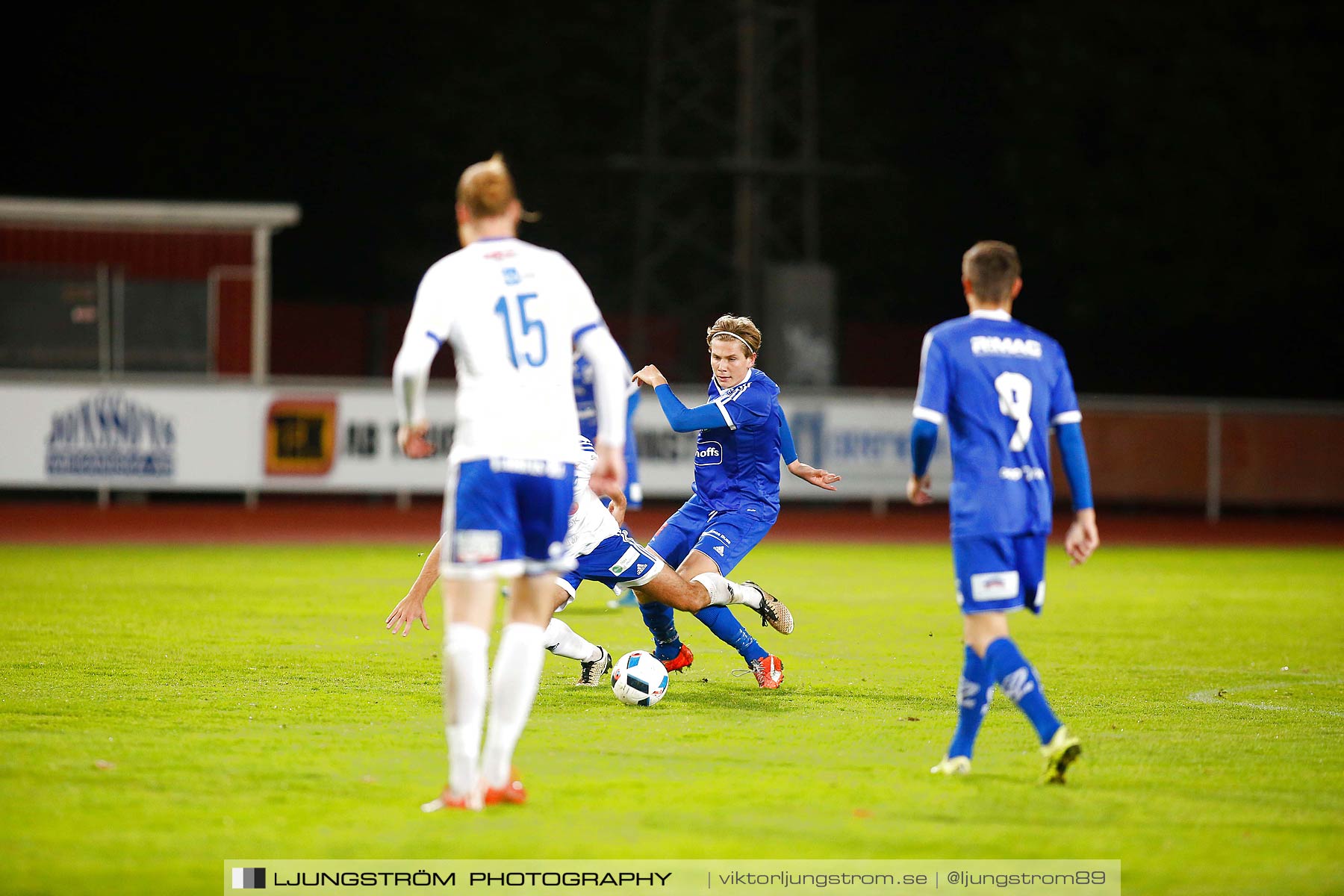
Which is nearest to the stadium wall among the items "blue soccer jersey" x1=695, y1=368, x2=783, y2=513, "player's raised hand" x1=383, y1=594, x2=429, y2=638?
"blue soccer jersey" x1=695, y1=368, x2=783, y2=513

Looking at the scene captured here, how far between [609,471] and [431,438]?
17.2 m

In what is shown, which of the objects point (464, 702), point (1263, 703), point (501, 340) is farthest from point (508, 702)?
point (1263, 703)

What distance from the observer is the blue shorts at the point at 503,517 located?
17.8ft

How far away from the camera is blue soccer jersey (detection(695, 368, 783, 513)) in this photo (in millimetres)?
8867

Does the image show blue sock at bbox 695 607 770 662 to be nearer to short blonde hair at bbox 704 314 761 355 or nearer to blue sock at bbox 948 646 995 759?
short blonde hair at bbox 704 314 761 355

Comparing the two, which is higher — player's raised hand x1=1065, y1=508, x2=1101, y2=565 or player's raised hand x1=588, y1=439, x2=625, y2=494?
player's raised hand x1=588, y1=439, x2=625, y2=494

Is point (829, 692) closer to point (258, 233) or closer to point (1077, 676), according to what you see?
point (1077, 676)

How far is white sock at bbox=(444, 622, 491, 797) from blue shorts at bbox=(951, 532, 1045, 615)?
1.78 metres

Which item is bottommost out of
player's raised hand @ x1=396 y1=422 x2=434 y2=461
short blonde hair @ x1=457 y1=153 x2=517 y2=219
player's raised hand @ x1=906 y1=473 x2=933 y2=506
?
player's raised hand @ x1=906 y1=473 x2=933 y2=506

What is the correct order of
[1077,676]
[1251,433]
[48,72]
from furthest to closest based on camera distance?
[48,72] < [1251,433] < [1077,676]

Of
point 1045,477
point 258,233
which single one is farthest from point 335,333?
point 1045,477

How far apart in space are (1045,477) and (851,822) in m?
1.61

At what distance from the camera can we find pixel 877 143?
136 feet

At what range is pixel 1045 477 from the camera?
6.19 meters
